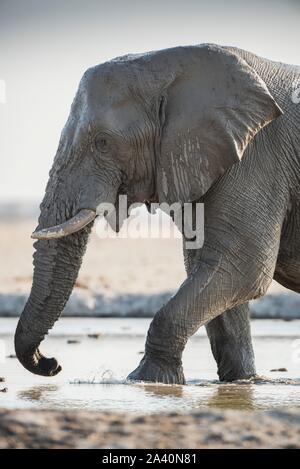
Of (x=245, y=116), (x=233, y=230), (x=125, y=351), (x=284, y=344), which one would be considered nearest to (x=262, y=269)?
(x=233, y=230)

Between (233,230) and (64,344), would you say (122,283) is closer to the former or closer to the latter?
(64,344)

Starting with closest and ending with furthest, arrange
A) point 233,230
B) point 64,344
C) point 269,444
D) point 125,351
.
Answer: point 269,444, point 233,230, point 125,351, point 64,344

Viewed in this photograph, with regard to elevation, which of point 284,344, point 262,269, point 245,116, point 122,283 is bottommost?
point 122,283

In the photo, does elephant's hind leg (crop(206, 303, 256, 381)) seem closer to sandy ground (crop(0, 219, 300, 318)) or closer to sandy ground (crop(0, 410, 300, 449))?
sandy ground (crop(0, 410, 300, 449))

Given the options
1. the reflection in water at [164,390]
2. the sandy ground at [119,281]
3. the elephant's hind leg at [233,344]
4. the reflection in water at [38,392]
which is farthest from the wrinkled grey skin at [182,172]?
the sandy ground at [119,281]

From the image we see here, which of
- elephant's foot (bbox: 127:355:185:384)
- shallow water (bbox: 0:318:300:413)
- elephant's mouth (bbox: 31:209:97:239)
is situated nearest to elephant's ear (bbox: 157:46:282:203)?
elephant's mouth (bbox: 31:209:97:239)

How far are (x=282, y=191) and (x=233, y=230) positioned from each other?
1.36 feet

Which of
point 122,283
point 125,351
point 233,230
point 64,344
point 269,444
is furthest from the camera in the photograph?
point 122,283

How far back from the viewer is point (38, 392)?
24.3ft

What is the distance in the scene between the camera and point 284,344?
12.6 m

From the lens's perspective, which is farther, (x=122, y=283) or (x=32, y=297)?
(x=122, y=283)

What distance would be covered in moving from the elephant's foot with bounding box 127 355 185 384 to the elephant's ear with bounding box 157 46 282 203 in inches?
37.5

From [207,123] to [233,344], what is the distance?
1.52 metres

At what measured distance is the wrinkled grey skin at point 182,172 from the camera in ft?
27.1
